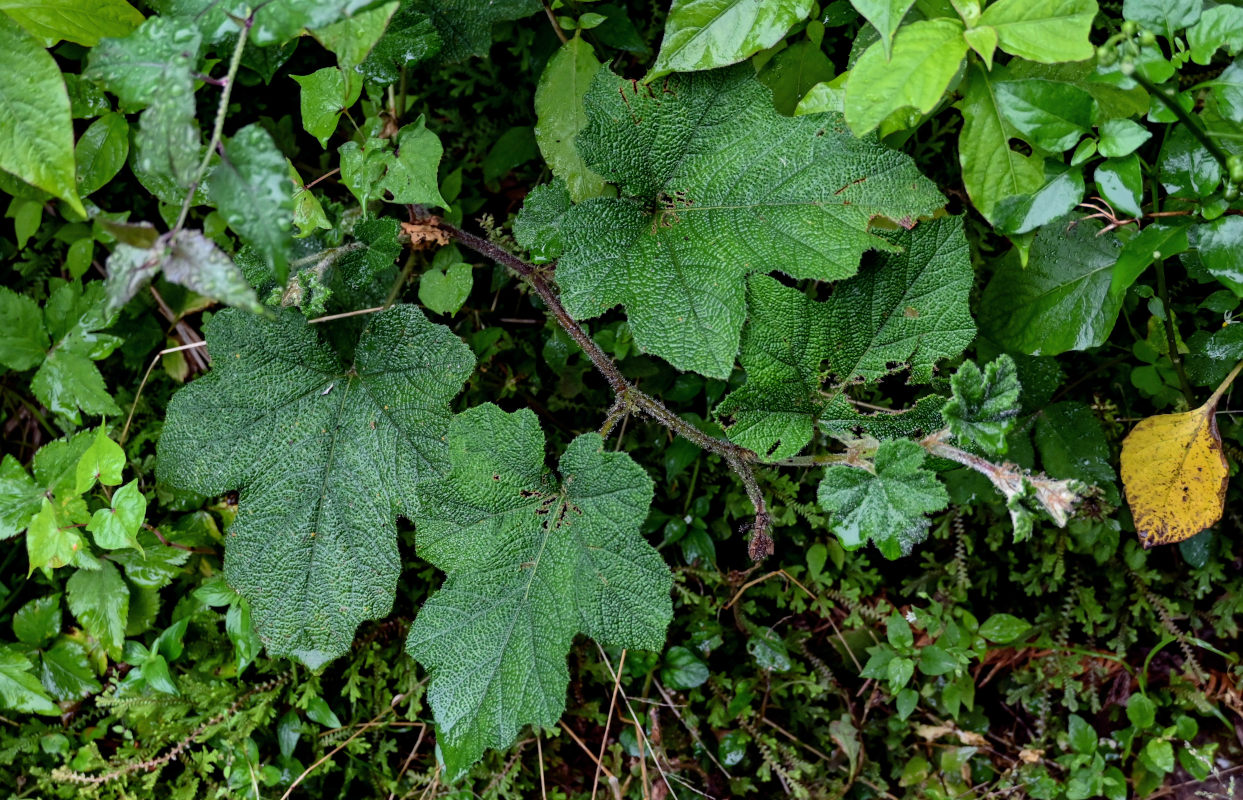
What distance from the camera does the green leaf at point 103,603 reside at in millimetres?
1908

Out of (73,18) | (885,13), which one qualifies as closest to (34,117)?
(73,18)

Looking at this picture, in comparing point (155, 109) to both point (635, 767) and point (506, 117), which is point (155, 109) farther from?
point (635, 767)

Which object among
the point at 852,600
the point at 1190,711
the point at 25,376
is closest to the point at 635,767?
the point at 852,600

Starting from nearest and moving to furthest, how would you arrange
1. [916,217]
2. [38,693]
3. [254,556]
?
[916,217] < [254,556] < [38,693]

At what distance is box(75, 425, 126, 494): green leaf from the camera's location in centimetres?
174

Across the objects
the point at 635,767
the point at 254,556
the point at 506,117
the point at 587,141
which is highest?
the point at 587,141

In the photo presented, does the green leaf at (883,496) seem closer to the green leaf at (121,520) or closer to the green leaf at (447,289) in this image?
the green leaf at (447,289)

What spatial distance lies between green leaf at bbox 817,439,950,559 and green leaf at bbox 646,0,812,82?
723 millimetres

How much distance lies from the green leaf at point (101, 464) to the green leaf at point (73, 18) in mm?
788

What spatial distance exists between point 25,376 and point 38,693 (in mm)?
764

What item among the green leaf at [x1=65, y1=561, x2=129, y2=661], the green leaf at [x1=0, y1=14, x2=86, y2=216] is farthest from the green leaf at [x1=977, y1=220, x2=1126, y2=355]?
the green leaf at [x1=65, y1=561, x2=129, y2=661]

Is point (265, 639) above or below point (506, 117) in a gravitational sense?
below

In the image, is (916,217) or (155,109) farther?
(916,217)

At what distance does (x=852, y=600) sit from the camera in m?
1.96
